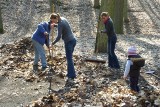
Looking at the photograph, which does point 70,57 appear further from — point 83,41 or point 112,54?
point 83,41

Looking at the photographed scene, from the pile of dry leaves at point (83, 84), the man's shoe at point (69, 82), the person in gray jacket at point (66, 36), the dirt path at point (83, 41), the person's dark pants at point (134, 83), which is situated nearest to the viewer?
the pile of dry leaves at point (83, 84)

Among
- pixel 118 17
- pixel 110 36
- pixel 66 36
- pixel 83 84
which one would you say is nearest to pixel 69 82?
pixel 83 84

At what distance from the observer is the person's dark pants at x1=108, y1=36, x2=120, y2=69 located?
439 inches

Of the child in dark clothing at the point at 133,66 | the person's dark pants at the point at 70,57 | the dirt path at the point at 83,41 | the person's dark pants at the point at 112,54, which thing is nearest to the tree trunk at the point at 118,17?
the dirt path at the point at 83,41

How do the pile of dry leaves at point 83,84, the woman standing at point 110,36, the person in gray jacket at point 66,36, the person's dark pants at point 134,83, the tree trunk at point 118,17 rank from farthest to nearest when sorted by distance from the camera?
the tree trunk at point 118,17 → the woman standing at point 110,36 → the person in gray jacket at point 66,36 → the person's dark pants at point 134,83 → the pile of dry leaves at point 83,84

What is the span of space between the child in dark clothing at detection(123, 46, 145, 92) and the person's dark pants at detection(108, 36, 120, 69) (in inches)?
78.0

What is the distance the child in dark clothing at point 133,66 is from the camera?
9031 mm

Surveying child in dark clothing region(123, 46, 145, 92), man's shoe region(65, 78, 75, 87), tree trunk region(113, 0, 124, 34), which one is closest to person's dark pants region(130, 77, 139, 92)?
child in dark clothing region(123, 46, 145, 92)

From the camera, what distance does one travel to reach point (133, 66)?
9.09m

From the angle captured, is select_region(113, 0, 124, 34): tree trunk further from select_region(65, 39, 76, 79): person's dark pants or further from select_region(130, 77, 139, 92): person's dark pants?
select_region(130, 77, 139, 92): person's dark pants

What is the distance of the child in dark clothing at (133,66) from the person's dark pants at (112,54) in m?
1.98

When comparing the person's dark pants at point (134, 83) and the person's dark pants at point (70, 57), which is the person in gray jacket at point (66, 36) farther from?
the person's dark pants at point (134, 83)

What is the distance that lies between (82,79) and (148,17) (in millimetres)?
16748

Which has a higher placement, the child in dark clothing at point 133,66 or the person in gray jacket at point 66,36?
the person in gray jacket at point 66,36
